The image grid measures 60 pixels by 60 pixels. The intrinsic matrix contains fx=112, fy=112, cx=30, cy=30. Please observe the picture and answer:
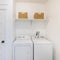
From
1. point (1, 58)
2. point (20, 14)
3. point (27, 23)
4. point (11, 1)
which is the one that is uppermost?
point (11, 1)

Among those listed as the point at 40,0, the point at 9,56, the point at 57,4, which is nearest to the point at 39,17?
the point at 40,0

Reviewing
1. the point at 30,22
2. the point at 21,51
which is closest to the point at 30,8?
the point at 30,22

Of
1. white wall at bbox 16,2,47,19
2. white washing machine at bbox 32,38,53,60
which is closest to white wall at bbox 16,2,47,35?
white wall at bbox 16,2,47,19

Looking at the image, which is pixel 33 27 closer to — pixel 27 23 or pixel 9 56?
pixel 27 23

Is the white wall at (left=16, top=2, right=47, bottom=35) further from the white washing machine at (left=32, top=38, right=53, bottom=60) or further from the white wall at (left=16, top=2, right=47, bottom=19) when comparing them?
the white washing machine at (left=32, top=38, right=53, bottom=60)

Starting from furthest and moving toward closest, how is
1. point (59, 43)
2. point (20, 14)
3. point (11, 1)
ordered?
point (20, 14) → point (11, 1) → point (59, 43)

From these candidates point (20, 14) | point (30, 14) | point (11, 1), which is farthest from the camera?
point (30, 14)

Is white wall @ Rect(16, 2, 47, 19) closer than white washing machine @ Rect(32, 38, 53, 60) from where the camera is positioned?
No

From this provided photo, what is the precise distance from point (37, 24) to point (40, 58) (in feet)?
4.55

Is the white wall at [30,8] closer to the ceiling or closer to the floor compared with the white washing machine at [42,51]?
closer to the ceiling

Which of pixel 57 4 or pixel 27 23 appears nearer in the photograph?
pixel 57 4

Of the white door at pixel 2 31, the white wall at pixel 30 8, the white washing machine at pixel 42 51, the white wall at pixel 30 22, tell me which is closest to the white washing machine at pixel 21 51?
the white washing machine at pixel 42 51

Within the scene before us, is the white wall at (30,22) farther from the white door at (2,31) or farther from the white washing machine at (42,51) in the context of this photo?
the white washing machine at (42,51)

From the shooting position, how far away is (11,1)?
121 inches
